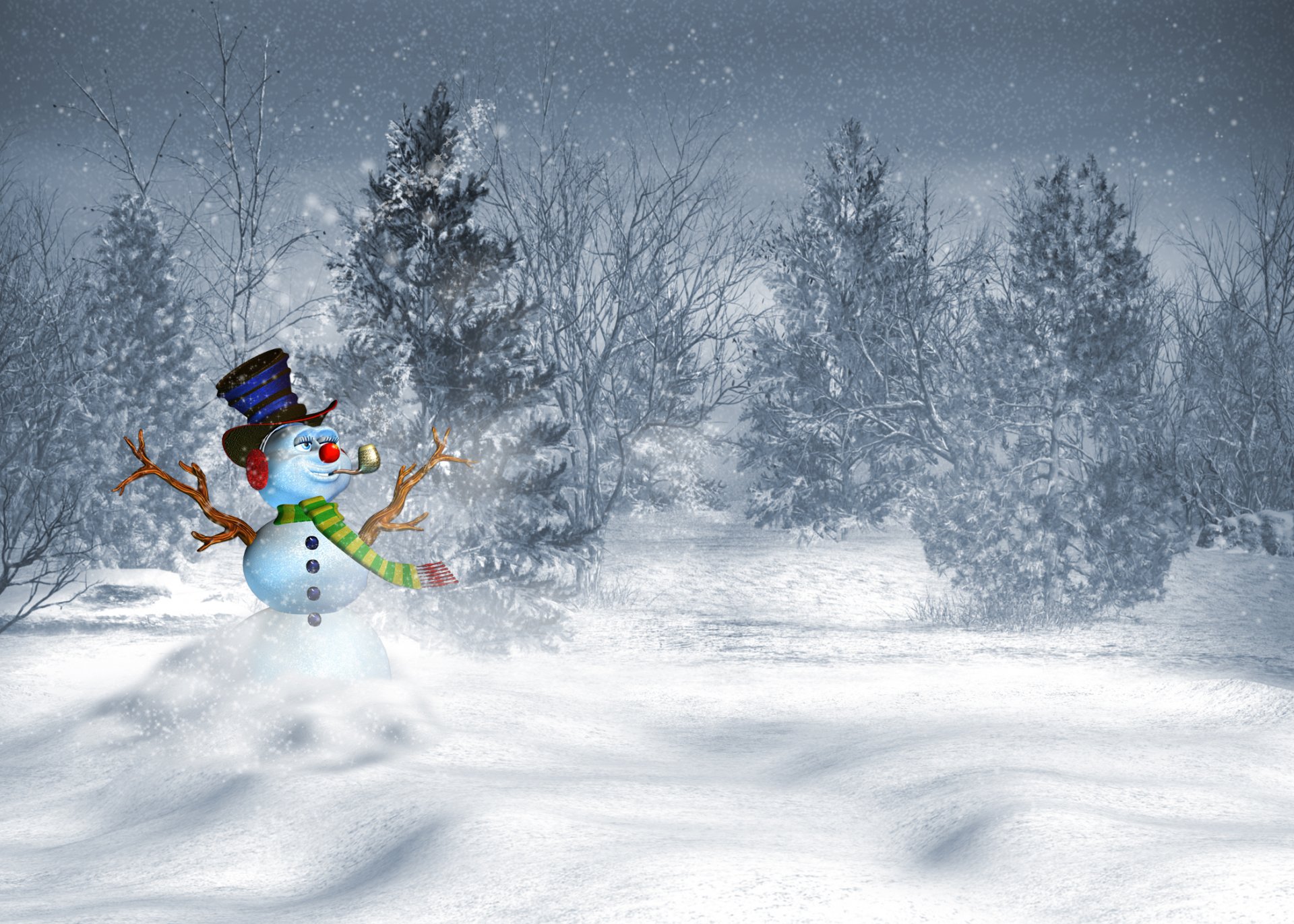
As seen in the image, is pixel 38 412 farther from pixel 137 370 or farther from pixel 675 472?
pixel 675 472

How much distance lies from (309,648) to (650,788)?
2.28 m

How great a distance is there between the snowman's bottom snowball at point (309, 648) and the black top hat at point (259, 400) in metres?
1.02

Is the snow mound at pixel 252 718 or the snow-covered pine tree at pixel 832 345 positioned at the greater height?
the snow-covered pine tree at pixel 832 345

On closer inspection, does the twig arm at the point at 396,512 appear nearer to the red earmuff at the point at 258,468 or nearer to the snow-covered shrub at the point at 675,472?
the red earmuff at the point at 258,468

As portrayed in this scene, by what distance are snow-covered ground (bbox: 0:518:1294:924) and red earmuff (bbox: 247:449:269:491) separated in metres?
1.23

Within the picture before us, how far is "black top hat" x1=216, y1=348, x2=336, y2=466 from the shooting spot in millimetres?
7043

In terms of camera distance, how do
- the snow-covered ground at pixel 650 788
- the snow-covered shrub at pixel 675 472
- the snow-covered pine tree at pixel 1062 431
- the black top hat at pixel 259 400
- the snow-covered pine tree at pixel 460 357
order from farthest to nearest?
1. the snow-covered shrub at pixel 675 472
2. the snow-covered pine tree at pixel 1062 431
3. the snow-covered pine tree at pixel 460 357
4. the black top hat at pixel 259 400
5. the snow-covered ground at pixel 650 788

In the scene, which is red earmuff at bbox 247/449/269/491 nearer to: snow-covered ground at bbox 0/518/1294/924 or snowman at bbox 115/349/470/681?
snowman at bbox 115/349/470/681

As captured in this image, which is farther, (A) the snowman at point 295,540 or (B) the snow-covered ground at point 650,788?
(A) the snowman at point 295,540

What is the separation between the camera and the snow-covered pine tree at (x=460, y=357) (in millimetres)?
11250

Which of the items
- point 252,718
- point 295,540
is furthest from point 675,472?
point 252,718

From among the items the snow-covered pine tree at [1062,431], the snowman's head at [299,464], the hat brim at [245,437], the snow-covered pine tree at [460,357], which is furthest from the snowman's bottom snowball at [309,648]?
the snow-covered pine tree at [1062,431]

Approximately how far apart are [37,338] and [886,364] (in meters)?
14.8

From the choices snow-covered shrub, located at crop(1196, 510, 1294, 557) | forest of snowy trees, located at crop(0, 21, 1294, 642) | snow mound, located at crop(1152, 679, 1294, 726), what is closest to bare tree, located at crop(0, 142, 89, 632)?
forest of snowy trees, located at crop(0, 21, 1294, 642)
